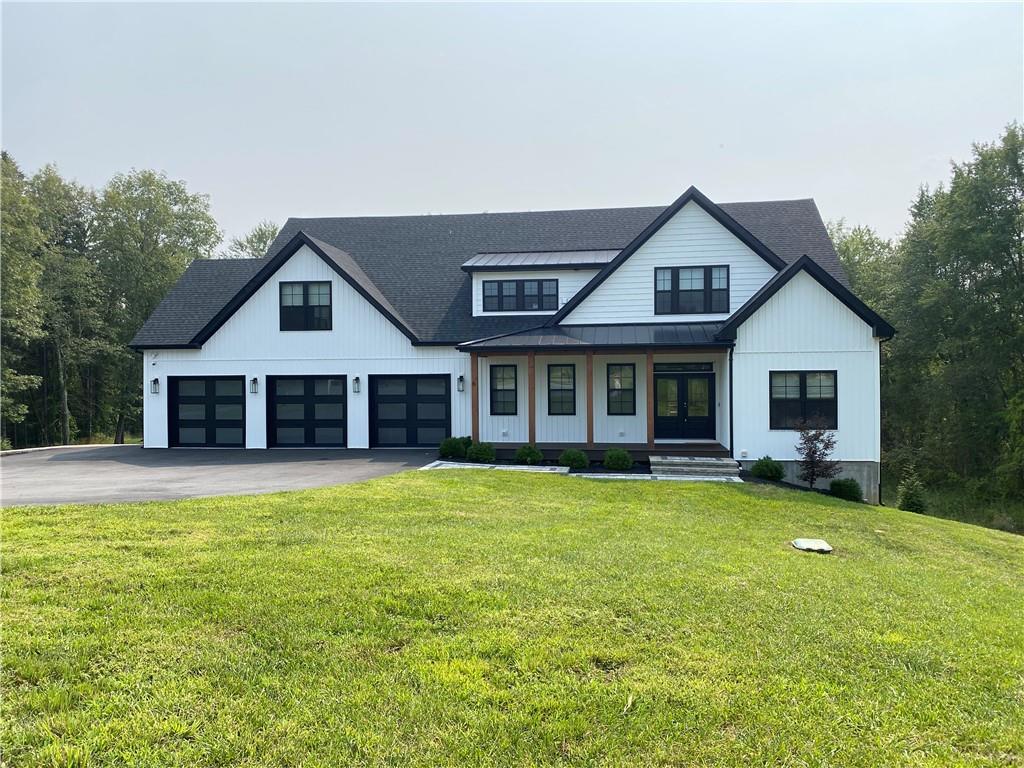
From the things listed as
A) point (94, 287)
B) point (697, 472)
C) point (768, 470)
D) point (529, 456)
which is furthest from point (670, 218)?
point (94, 287)

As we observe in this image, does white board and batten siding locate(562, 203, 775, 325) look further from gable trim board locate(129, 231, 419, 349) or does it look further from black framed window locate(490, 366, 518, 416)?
gable trim board locate(129, 231, 419, 349)

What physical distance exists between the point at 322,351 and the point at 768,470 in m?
14.0

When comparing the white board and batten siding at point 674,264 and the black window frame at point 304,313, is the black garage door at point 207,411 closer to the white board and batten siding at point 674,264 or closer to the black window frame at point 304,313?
the black window frame at point 304,313

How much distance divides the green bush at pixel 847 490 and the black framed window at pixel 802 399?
182cm

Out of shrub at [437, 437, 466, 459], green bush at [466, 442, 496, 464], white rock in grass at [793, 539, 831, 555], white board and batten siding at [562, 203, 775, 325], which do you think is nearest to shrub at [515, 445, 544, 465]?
green bush at [466, 442, 496, 464]

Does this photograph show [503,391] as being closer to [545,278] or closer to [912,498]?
[545,278]

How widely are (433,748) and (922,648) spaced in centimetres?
384

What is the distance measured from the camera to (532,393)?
1730cm

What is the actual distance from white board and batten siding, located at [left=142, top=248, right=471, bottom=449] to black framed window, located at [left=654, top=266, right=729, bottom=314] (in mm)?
6586

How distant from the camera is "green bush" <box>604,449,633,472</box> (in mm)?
15539

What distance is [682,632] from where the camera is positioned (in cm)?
464

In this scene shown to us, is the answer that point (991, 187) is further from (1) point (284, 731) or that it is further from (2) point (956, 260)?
(1) point (284, 731)

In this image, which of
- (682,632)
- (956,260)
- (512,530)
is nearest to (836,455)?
(512,530)

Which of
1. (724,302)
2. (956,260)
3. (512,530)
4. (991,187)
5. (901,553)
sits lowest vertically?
(901,553)
